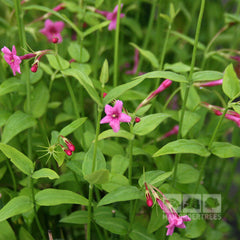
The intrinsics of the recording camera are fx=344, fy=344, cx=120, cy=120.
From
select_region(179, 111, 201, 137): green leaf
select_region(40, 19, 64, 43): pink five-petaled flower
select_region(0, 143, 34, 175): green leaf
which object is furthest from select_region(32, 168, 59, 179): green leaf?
select_region(40, 19, 64, 43): pink five-petaled flower

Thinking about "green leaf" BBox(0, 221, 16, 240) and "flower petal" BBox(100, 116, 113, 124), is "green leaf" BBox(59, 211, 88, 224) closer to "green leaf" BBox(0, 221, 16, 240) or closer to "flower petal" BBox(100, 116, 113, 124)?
"green leaf" BBox(0, 221, 16, 240)

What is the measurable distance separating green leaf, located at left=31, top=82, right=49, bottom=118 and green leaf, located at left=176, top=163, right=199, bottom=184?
1.25 feet

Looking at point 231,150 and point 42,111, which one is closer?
point 231,150

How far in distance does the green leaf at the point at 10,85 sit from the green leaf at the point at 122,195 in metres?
0.37

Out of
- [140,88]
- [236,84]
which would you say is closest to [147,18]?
[140,88]

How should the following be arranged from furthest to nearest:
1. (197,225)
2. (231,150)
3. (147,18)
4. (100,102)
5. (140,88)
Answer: (147,18) < (140,88) < (197,225) < (231,150) < (100,102)

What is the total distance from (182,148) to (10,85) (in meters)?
0.46

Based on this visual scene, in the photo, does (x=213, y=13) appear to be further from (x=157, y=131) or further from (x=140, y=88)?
(x=157, y=131)

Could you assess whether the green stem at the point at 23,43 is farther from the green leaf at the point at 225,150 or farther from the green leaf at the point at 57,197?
the green leaf at the point at 225,150

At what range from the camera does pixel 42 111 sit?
90cm

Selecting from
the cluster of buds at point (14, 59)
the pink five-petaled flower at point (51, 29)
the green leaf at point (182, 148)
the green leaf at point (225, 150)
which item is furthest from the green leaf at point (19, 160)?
the pink five-petaled flower at point (51, 29)

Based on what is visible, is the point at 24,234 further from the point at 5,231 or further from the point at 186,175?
the point at 186,175

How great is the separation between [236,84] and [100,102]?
0.27 metres

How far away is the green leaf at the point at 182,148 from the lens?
66cm
